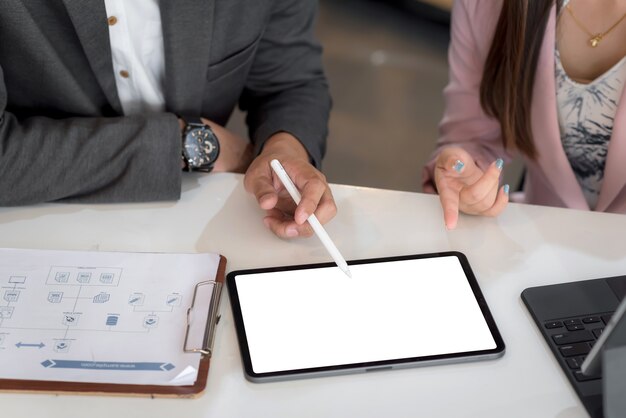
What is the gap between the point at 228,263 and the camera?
837mm

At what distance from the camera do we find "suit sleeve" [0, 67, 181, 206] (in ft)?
2.94

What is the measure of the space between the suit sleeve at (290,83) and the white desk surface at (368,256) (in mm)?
166

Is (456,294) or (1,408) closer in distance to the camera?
(1,408)

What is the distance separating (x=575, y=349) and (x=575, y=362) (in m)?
0.02

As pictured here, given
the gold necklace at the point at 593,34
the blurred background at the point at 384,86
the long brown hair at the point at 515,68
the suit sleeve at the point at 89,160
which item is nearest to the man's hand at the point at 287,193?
the suit sleeve at the point at 89,160

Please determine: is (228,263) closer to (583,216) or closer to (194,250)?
(194,250)

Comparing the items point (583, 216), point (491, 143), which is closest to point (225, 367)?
point (583, 216)

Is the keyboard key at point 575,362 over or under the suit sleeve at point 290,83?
over

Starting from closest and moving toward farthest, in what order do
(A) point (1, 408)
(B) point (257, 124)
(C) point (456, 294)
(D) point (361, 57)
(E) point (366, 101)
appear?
(A) point (1, 408), (C) point (456, 294), (B) point (257, 124), (E) point (366, 101), (D) point (361, 57)

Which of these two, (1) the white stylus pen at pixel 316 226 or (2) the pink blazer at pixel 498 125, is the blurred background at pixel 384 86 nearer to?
(2) the pink blazer at pixel 498 125

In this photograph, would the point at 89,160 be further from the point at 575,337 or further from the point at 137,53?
the point at 575,337

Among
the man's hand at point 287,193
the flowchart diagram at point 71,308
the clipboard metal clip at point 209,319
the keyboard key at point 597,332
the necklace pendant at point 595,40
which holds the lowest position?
the flowchart diagram at point 71,308

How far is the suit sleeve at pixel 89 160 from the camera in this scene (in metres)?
0.90

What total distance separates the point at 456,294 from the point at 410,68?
68.6 inches
